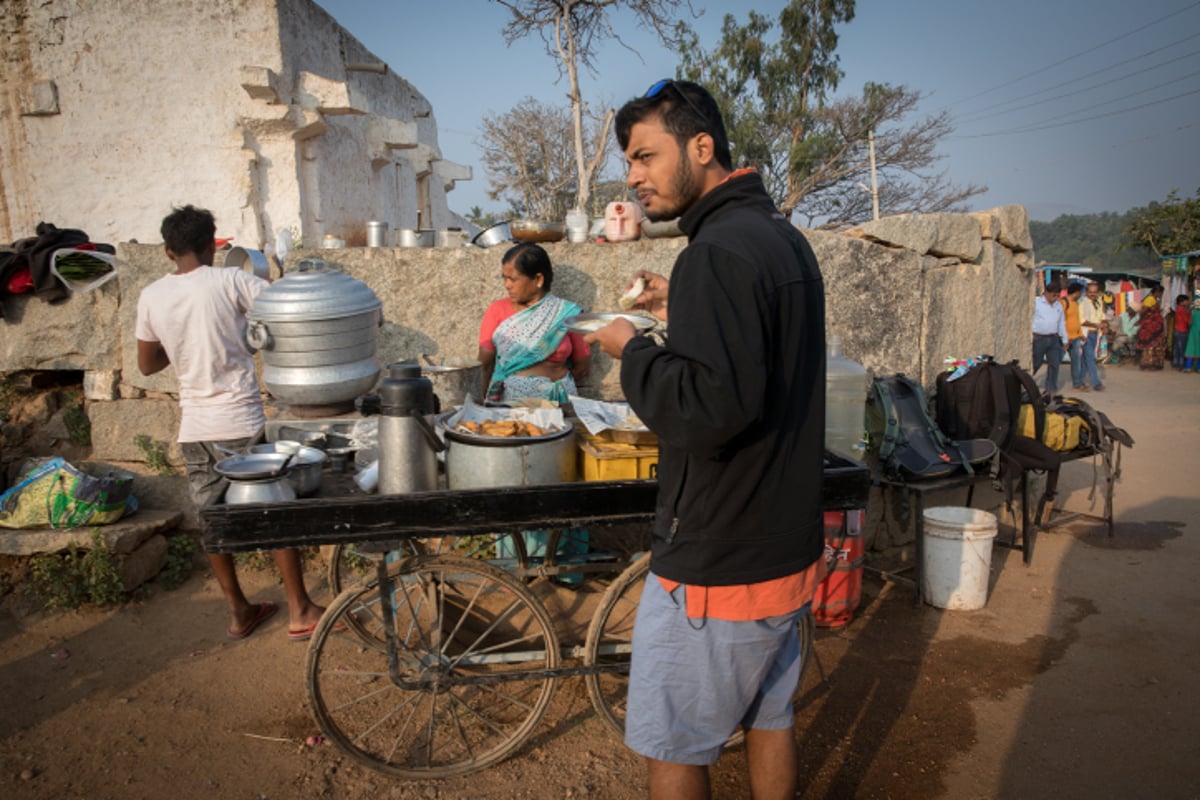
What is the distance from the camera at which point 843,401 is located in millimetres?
3910

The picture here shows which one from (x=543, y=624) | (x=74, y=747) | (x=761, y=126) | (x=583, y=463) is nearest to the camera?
(x=583, y=463)

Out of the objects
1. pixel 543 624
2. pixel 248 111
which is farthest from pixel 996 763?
pixel 248 111

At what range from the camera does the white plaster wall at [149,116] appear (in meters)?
7.30

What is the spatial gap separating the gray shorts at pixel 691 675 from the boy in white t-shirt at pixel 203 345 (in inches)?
90.8

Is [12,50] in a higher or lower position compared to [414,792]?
higher

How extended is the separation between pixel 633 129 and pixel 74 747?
10.3 feet

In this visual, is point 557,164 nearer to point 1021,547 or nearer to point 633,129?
point 1021,547

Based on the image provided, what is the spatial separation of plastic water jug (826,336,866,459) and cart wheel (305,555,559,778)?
6.15 ft

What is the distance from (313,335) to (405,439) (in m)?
0.97

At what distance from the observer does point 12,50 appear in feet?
23.9

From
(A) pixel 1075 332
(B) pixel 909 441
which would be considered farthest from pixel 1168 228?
(B) pixel 909 441

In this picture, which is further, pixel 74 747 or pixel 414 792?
pixel 74 747

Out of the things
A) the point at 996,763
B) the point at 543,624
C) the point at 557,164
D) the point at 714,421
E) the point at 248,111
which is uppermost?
the point at 557,164

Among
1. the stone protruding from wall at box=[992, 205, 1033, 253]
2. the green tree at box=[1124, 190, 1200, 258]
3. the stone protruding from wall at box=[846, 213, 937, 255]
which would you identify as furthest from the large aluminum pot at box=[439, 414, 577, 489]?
the green tree at box=[1124, 190, 1200, 258]
